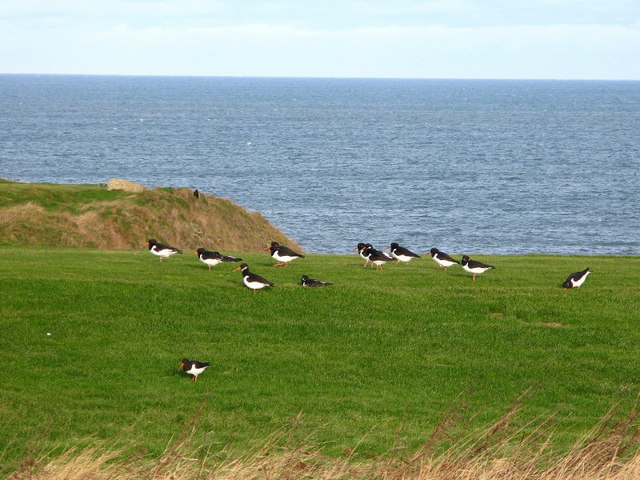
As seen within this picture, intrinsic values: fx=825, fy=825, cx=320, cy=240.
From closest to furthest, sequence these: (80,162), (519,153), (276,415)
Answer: (276,415), (80,162), (519,153)

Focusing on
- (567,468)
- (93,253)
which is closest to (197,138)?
(93,253)

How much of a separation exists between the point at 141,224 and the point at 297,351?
25.1 m

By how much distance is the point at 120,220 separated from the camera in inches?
1700

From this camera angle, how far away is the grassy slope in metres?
40.0

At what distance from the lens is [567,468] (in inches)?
379

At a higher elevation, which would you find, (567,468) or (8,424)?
(567,468)

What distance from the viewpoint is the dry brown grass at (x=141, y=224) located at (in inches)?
1567

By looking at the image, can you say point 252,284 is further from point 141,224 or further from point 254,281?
point 141,224

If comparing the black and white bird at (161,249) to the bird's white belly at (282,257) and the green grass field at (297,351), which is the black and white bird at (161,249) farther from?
the bird's white belly at (282,257)

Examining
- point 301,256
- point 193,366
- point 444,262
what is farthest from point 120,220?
point 193,366

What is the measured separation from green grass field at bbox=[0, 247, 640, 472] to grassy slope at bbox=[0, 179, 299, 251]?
11057mm

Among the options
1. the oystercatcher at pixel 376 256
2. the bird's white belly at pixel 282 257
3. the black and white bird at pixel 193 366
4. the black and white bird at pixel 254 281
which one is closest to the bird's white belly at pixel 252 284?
the black and white bird at pixel 254 281

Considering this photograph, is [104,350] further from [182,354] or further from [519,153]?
[519,153]

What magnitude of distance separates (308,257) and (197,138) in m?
134
